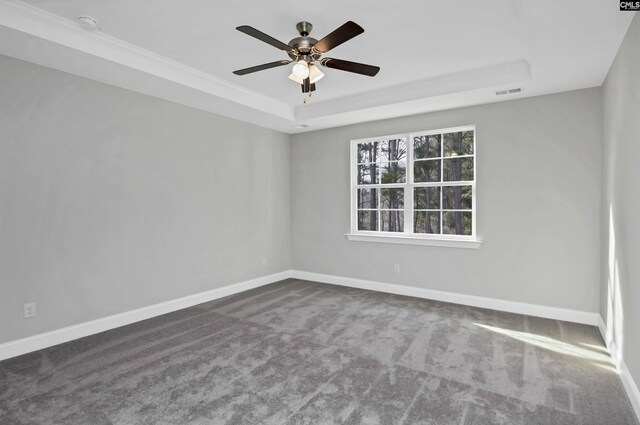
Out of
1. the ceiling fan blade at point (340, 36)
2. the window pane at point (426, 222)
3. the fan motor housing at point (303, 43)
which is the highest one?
the fan motor housing at point (303, 43)

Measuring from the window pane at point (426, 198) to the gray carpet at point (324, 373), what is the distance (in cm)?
148

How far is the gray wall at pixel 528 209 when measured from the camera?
3.61 meters

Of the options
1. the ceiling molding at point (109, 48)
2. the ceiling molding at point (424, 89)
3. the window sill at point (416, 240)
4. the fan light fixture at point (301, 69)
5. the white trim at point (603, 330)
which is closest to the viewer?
the ceiling molding at point (109, 48)

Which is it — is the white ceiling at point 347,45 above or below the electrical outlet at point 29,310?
above

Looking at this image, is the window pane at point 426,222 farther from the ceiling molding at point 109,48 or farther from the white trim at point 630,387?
the ceiling molding at point 109,48

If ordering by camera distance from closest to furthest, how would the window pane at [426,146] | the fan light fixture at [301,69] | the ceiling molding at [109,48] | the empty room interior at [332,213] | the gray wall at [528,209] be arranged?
the empty room interior at [332,213], the ceiling molding at [109,48], the fan light fixture at [301,69], the gray wall at [528,209], the window pane at [426,146]

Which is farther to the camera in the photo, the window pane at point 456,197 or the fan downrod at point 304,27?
the window pane at point 456,197

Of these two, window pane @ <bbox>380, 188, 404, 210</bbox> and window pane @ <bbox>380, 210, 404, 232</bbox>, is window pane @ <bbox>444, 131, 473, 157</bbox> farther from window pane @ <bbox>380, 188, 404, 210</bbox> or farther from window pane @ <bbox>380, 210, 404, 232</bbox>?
window pane @ <bbox>380, 210, 404, 232</bbox>

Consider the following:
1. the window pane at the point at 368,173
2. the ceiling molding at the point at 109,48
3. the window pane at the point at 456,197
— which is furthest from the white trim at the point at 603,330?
the ceiling molding at the point at 109,48

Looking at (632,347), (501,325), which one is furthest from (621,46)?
(501,325)

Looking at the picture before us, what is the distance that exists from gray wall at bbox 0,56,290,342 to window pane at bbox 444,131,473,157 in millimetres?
2813

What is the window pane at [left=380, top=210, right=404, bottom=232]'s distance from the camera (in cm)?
498

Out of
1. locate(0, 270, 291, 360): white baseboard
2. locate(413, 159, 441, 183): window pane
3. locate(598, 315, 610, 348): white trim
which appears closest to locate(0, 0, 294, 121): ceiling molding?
locate(413, 159, 441, 183): window pane

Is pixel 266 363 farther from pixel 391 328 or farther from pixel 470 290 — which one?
pixel 470 290
